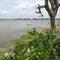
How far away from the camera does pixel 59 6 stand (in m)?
15.3

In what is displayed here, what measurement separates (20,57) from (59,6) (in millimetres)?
11712

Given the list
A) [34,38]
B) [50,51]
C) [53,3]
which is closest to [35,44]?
[34,38]

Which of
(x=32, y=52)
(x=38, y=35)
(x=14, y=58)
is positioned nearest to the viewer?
(x=32, y=52)

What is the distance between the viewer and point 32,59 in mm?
3711

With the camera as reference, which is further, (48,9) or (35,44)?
(48,9)

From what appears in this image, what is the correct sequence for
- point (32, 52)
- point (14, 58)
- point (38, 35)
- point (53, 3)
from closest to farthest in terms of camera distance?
point (32, 52), point (14, 58), point (38, 35), point (53, 3)

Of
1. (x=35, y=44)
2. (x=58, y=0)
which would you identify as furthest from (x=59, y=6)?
(x=35, y=44)

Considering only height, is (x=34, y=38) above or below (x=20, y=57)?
above

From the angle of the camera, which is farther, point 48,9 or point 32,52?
point 48,9

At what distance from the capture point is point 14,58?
3984mm

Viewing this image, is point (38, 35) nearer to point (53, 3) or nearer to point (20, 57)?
point (20, 57)

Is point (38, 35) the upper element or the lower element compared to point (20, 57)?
upper

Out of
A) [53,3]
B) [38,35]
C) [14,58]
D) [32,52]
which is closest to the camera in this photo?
[32,52]

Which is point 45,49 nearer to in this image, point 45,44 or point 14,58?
point 45,44
